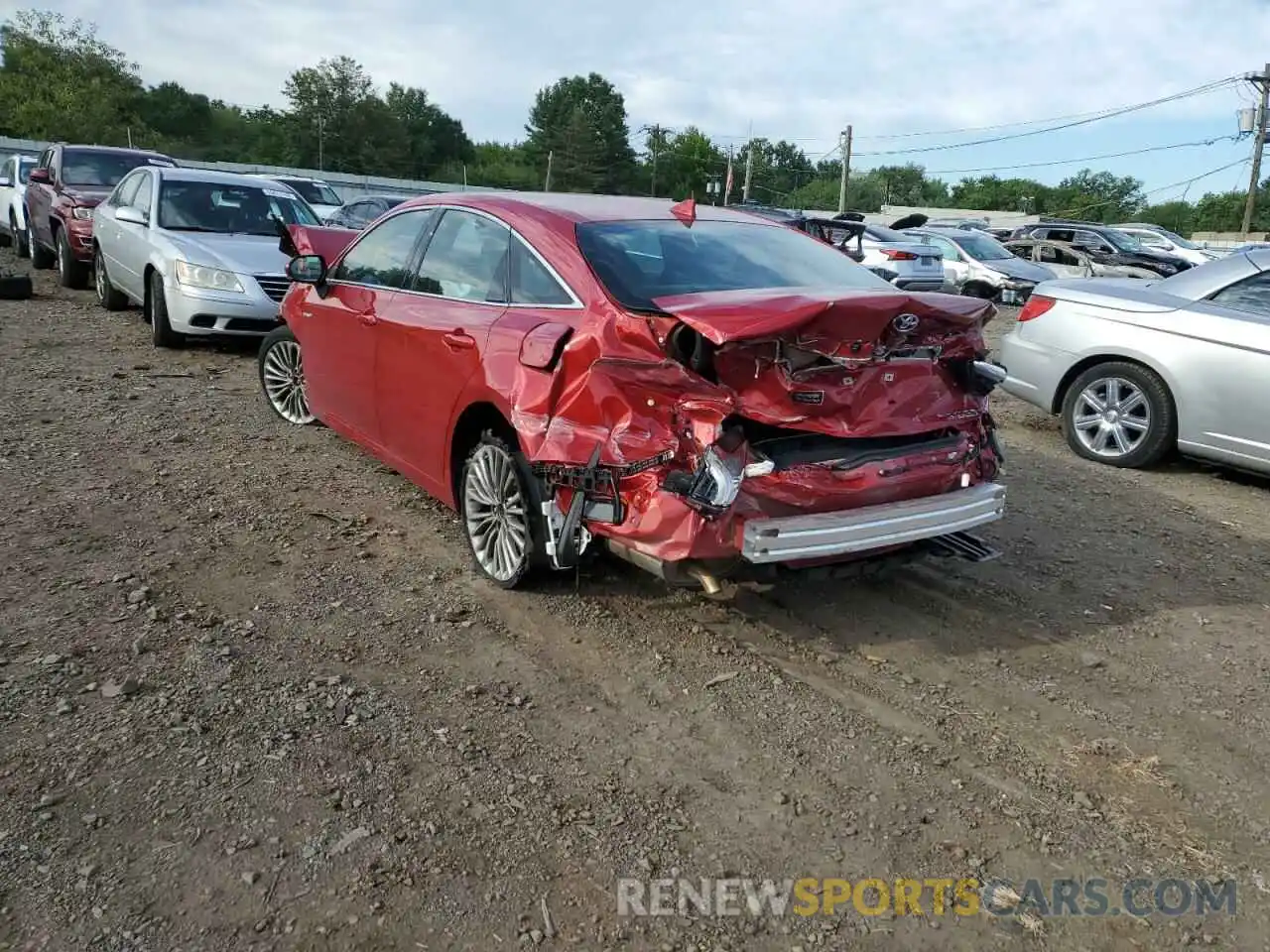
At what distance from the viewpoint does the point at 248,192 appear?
9789mm

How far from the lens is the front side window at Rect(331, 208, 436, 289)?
15.9 feet

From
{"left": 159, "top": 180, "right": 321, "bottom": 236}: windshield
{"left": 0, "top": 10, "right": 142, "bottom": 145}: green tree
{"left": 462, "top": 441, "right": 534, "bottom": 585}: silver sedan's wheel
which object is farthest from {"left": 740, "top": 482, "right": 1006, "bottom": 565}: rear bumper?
{"left": 0, "top": 10, "right": 142, "bottom": 145}: green tree

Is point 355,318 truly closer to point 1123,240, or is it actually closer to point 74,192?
point 74,192

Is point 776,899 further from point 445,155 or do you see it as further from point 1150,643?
point 445,155

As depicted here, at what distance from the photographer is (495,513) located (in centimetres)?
412

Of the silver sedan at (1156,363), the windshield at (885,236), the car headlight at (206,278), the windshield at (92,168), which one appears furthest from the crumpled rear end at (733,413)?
the windshield at (885,236)

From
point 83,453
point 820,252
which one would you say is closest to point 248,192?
point 83,453

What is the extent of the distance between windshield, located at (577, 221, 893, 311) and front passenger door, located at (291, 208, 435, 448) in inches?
51.5

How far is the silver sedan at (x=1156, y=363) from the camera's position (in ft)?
19.5

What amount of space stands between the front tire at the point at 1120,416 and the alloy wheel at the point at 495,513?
15.3 ft

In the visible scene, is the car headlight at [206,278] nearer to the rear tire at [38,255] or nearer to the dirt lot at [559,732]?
the dirt lot at [559,732]

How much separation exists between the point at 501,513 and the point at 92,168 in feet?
38.1

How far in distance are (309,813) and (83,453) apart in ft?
13.1

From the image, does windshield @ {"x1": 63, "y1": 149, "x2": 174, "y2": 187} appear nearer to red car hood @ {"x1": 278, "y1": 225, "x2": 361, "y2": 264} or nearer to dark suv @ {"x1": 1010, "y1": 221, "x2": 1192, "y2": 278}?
red car hood @ {"x1": 278, "y1": 225, "x2": 361, "y2": 264}
